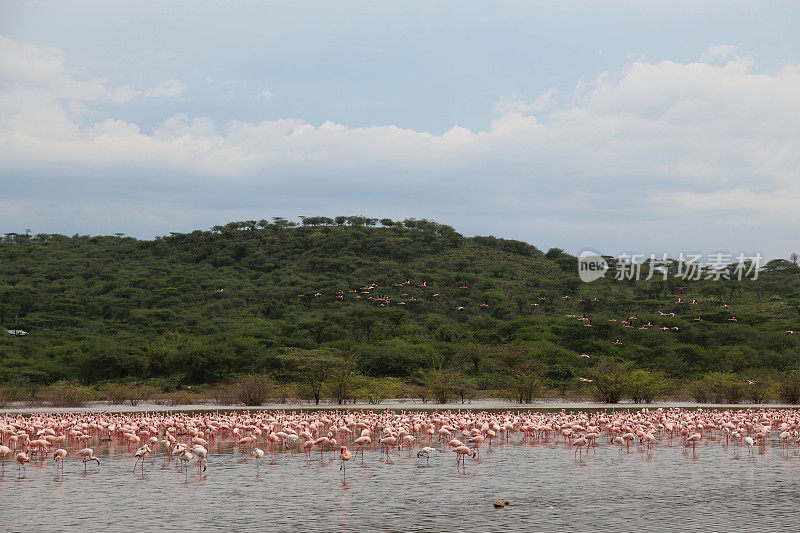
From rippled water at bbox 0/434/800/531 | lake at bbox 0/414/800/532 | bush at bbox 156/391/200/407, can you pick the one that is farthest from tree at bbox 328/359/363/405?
rippled water at bbox 0/434/800/531

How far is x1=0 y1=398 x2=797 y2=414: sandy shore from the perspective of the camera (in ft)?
122

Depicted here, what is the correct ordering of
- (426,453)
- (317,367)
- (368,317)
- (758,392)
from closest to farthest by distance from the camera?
(426,453), (317,367), (758,392), (368,317)

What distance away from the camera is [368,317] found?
67.8m

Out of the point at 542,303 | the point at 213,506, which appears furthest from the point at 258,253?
the point at 213,506

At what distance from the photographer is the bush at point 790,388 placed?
39.1 m

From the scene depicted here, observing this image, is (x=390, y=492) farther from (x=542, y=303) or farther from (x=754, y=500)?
(x=542, y=303)

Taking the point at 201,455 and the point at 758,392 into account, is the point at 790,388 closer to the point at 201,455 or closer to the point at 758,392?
the point at 758,392

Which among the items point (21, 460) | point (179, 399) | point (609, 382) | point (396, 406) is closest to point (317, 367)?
point (396, 406)

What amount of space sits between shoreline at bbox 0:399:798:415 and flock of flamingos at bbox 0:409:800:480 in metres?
9.12

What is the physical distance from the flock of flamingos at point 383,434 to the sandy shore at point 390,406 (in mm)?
9643

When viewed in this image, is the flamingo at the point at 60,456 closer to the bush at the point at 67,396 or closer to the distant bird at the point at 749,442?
the distant bird at the point at 749,442

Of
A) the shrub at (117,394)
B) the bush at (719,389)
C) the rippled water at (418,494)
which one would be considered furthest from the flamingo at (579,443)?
the shrub at (117,394)

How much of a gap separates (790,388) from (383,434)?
84.0 ft

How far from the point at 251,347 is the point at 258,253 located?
6370 cm
